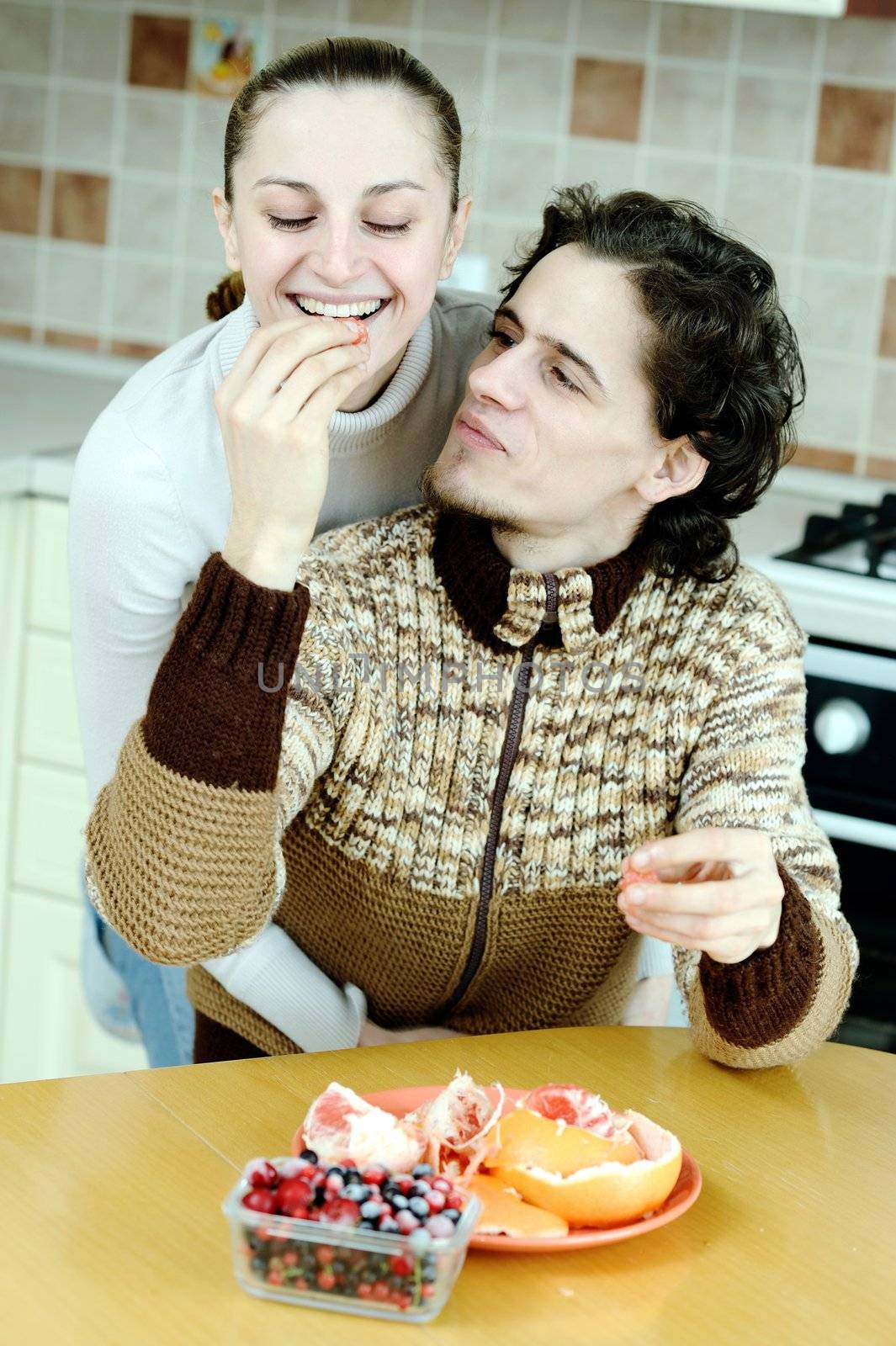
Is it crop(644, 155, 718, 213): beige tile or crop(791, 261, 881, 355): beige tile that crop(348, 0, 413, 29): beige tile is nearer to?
crop(644, 155, 718, 213): beige tile

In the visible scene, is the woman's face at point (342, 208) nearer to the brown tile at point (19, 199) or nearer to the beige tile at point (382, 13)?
the beige tile at point (382, 13)

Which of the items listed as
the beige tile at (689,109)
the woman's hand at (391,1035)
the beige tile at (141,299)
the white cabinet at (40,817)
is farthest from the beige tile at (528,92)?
the woman's hand at (391,1035)

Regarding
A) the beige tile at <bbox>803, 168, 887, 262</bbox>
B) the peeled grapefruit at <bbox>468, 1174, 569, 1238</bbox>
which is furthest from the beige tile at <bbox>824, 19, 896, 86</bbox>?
the peeled grapefruit at <bbox>468, 1174, 569, 1238</bbox>

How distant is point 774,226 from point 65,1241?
2.00m

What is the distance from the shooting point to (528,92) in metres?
2.55

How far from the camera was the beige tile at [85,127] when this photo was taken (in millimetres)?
2744

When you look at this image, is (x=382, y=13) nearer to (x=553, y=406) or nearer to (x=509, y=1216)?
(x=553, y=406)

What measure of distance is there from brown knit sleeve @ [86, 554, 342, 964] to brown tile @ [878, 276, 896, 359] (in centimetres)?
155

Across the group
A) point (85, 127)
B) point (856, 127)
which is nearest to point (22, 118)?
point (85, 127)

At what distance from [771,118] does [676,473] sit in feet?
3.91

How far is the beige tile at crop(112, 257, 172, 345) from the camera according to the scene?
2.77m

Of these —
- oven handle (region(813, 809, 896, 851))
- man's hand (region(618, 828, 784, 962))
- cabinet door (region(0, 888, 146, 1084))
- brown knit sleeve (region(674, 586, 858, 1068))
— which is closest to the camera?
man's hand (region(618, 828, 784, 962))

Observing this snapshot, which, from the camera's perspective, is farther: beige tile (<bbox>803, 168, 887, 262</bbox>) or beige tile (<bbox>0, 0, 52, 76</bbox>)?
beige tile (<bbox>0, 0, 52, 76</bbox>)

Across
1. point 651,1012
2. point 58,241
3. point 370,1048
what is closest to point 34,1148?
point 370,1048
